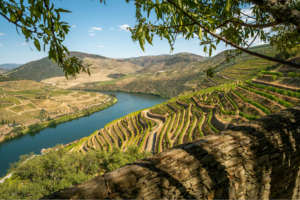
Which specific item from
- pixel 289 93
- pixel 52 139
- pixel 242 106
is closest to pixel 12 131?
pixel 52 139

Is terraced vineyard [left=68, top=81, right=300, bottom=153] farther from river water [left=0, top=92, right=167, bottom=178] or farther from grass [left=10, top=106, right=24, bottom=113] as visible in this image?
grass [left=10, top=106, right=24, bottom=113]

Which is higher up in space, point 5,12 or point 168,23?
point 168,23

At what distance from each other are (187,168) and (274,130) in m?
1.84

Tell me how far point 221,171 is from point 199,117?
25782 millimetres

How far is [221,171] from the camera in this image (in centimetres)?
218

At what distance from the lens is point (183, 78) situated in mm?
145125

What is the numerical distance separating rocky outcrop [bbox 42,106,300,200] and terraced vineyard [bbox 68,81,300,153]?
15487 millimetres

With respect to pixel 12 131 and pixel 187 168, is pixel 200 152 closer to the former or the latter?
pixel 187 168

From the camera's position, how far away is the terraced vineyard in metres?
17.8

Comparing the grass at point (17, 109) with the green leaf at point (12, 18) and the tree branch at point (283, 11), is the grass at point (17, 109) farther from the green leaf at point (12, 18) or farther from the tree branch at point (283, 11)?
the tree branch at point (283, 11)

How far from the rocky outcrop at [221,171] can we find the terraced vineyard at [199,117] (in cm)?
1549

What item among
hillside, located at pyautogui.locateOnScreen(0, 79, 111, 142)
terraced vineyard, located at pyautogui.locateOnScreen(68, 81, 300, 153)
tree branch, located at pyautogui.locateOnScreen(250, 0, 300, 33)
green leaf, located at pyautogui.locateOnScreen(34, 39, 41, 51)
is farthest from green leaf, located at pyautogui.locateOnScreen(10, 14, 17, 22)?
hillside, located at pyautogui.locateOnScreen(0, 79, 111, 142)

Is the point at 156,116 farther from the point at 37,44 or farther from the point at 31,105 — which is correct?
the point at 31,105

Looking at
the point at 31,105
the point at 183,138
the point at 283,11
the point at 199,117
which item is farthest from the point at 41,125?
the point at 283,11
